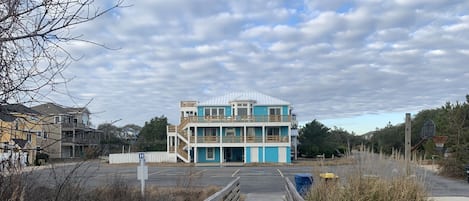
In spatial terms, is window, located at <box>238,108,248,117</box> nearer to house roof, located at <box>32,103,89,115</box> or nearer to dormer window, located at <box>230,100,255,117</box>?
dormer window, located at <box>230,100,255,117</box>

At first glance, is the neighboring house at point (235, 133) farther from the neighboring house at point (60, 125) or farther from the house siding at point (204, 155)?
the neighboring house at point (60, 125)

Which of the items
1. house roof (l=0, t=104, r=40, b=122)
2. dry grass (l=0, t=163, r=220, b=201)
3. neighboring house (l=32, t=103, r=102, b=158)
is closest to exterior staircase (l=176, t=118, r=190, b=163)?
dry grass (l=0, t=163, r=220, b=201)

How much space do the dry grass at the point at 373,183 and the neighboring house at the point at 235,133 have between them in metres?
44.1

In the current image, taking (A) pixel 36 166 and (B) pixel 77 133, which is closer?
(B) pixel 77 133

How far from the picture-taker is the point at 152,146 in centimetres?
7350

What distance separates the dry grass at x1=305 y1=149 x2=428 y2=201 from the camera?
8.86m

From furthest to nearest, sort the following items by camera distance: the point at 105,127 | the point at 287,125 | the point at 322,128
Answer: the point at 322,128 < the point at 287,125 < the point at 105,127

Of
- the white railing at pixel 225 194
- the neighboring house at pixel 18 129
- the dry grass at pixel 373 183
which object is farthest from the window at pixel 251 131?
the neighboring house at pixel 18 129

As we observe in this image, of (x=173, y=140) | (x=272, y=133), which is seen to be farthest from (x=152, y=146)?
(x=272, y=133)

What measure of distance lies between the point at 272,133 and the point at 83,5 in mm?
53427

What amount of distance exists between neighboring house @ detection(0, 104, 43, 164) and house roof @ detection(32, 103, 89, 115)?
4.6 inches

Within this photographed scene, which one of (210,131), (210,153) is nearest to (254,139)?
(210,131)

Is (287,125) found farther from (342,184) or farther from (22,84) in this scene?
(22,84)

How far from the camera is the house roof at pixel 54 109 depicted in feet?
14.7
